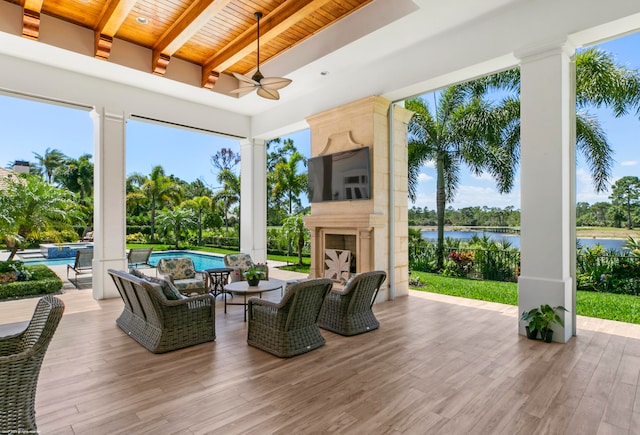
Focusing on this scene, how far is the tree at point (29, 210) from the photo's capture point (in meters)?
7.17

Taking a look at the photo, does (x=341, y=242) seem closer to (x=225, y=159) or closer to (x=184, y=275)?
(x=184, y=275)

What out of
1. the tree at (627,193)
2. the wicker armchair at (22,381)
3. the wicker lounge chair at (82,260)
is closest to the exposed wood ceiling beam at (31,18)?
the wicker lounge chair at (82,260)

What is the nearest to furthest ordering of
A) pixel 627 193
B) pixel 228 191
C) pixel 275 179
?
1. pixel 627 193
2. pixel 275 179
3. pixel 228 191

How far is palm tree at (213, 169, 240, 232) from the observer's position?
18.3 metres

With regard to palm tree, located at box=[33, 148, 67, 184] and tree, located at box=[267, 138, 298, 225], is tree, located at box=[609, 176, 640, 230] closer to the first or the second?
tree, located at box=[267, 138, 298, 225]

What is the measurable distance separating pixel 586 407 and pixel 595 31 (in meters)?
4.01

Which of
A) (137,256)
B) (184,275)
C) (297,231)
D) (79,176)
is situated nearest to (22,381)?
(184,275)

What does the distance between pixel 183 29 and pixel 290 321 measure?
461 centimetres

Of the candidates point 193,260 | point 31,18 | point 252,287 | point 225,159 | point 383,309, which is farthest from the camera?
point 225,159

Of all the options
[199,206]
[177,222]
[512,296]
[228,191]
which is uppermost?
[228,191]

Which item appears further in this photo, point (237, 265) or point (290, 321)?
point (237, 265)

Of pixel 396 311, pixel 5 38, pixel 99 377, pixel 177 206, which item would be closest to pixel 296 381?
pixel 99 377

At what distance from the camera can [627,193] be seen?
6922mm

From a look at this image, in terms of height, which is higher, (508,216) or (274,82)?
(274,82)
